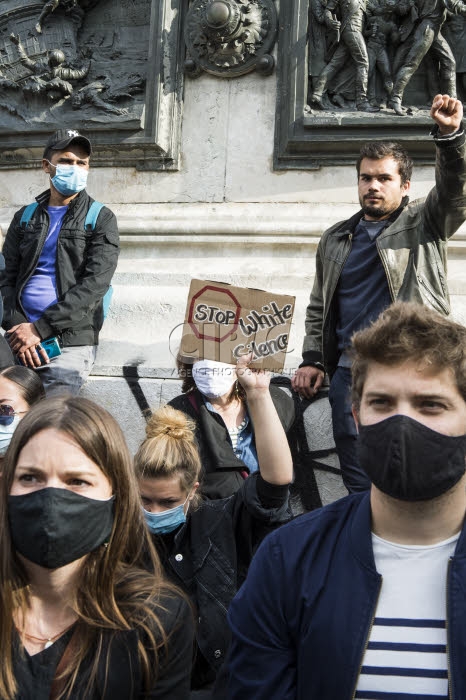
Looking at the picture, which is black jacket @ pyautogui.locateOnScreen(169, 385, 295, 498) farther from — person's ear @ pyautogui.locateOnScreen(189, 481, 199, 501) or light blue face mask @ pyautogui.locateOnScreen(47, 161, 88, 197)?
light blue face mask @ pyautogui.locateOnScreen(47, 161, 88, 197)

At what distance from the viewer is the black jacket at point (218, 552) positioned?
321 cm

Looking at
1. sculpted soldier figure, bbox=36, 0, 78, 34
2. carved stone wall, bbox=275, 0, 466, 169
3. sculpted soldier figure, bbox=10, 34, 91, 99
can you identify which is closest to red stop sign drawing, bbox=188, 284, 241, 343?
carved stone wall, bbox=275, 0, 466, 169

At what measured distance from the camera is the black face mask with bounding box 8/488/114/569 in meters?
2.42

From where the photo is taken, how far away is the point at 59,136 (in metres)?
5.76

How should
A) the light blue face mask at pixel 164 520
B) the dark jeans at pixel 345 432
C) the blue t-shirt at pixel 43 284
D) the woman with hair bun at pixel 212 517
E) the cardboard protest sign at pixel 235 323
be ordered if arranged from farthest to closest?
1. the blue t-shirt at pixel 43 284
2. the dark jeans at pixel 345 432
3. the cardboard protest sign at pixel 235 323
4. the light blue face mask at pixel 164 520
5. the woman with hair bun at pixel 212 517

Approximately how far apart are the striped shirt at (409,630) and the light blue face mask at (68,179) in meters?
4.02

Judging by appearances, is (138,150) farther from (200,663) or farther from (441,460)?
(441,460)

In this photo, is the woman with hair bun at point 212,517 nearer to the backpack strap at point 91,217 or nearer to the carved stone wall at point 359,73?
the backpack strap at point 91,217

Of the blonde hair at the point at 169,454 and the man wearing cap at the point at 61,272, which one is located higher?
the man wearing cap at the point at 61,272

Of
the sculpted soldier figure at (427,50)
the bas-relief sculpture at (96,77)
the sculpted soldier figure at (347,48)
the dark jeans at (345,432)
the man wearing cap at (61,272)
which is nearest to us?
the dark jeans at (345,432)

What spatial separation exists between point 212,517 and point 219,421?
1.21 m

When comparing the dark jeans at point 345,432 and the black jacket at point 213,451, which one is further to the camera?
the dark jeans at point 345,432

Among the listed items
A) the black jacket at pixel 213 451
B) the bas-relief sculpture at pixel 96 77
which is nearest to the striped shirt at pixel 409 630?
the black jacket at pixel 213 451

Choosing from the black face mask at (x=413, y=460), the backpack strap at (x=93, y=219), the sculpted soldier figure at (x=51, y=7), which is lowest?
the black face mask at (x=413, y=460)
